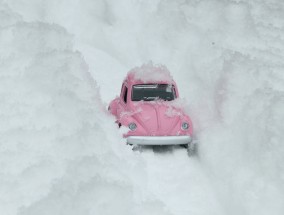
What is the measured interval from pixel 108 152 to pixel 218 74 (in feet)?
15.1

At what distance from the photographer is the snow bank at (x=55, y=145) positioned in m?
5.20

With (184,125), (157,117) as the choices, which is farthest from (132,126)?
(184,125)

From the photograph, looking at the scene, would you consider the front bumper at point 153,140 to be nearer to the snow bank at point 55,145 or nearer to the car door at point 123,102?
the snow bank at point 55,145

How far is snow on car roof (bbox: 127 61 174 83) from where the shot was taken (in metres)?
8.90

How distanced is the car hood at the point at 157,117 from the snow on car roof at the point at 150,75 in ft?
2.16

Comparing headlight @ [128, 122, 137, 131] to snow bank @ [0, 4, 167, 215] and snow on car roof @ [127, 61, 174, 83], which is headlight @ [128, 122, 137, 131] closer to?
snow bank @ [0, 4, 167, 215]

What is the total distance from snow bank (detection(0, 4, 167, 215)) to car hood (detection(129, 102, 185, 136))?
57 centimetres

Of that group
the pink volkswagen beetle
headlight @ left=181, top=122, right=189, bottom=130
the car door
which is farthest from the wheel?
the car door

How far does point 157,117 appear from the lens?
796cm

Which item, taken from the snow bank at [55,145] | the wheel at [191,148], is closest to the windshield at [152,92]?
the snow bank at [55,145]

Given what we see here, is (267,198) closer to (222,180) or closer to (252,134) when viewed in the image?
(222,180)

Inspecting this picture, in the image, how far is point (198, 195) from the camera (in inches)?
251

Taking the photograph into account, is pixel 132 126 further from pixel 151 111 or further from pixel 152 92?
pixel 152 92

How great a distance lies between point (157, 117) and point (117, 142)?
0.98m
